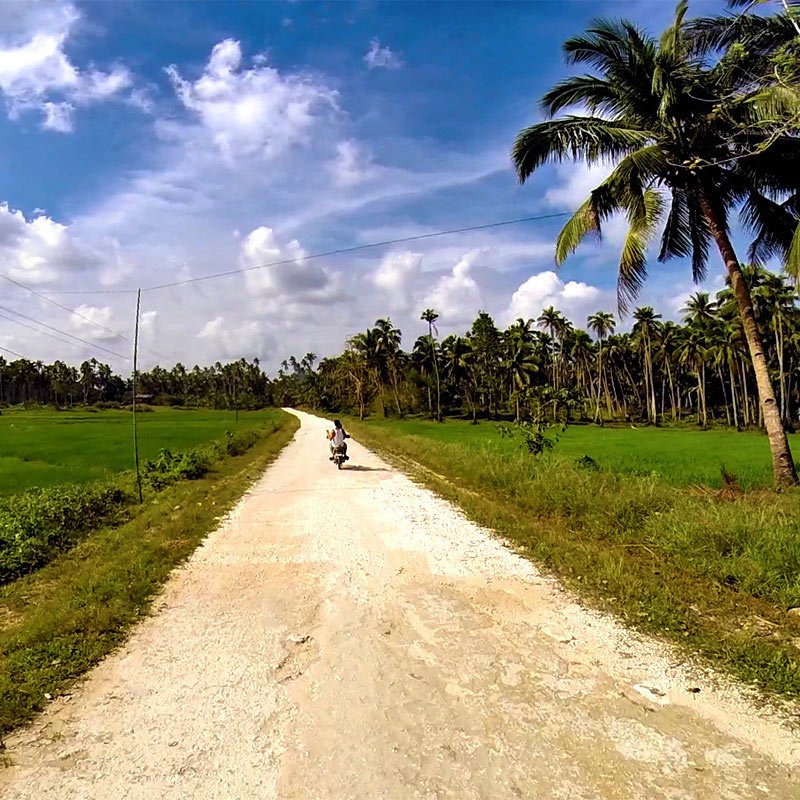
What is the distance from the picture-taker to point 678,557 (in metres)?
6.14

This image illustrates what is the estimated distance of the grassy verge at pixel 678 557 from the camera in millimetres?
4203

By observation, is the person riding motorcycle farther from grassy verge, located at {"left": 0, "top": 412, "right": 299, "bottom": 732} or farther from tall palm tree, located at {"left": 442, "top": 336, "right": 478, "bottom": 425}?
tall palm tree, located at {"left": 442, "top": 336, "right": 478, "bottom": 425}

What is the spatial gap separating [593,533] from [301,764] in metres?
5.63

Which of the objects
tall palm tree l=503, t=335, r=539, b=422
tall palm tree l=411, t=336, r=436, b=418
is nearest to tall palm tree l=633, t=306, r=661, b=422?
tall palm tree l=503, t=335, r=539, b=422

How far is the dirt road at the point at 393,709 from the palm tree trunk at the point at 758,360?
6.66 metres

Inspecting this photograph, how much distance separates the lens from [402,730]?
310 cm

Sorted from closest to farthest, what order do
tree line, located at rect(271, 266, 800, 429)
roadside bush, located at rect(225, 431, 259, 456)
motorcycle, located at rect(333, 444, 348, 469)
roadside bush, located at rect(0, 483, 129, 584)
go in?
1. roadside bush, located at rect(0, 483, 129, 584)
2. motorcycle, located at rect(333, 444, 348, 469)
3. roadside bush, located at rect(225, 431, 259, 456)
4. tree line, located at rect(271, 266, 800, 429)

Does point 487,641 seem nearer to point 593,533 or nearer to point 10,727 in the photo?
point 10,727

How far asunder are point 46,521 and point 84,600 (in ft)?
13.1

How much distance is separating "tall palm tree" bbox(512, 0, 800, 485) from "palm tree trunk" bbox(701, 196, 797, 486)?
0.7 inches

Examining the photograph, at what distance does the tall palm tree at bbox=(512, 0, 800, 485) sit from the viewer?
9.74m

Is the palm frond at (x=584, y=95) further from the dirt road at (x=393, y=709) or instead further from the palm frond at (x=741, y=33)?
the dirt road at (x=393, y=709)

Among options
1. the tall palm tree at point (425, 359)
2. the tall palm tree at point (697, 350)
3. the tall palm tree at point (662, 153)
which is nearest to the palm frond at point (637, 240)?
the tall palm tree at point (662, 153)

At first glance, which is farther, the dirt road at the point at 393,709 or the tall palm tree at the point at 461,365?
the tall palm tree at the point at 461,365
